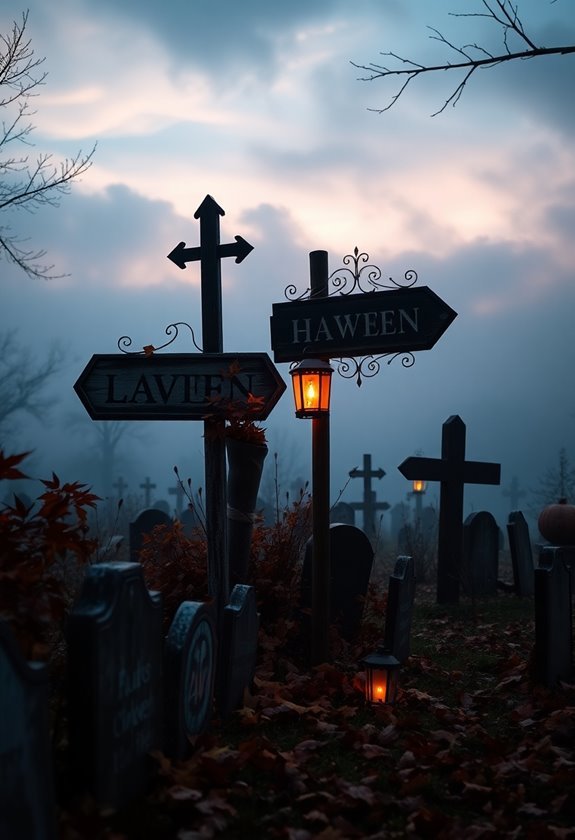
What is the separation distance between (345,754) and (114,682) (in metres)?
1.92

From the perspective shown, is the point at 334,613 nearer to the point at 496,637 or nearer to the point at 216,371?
the point at 496,637

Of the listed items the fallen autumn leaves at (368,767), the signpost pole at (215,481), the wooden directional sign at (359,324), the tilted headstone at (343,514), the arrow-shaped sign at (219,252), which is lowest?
the fallen autumn leaves at (368,767)

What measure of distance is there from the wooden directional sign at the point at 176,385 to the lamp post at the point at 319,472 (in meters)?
0.58

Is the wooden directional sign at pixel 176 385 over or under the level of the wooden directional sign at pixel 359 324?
under

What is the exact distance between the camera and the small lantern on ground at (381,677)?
18.6 feet

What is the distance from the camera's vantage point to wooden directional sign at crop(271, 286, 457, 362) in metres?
6.63

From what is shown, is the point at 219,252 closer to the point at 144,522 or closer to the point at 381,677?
the point at 381,677

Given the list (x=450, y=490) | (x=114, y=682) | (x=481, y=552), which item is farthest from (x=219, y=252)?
(x=481, y=552)

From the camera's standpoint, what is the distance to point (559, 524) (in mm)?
13289

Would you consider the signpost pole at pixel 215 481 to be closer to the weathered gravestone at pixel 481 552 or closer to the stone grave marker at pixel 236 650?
the stone grave marker at pixel 236 650

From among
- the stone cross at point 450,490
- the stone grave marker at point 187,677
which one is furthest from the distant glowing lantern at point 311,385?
the stone cross at point 450,490

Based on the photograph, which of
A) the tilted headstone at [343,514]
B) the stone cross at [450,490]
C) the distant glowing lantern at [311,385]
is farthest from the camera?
the tilted headstone at [343,514]

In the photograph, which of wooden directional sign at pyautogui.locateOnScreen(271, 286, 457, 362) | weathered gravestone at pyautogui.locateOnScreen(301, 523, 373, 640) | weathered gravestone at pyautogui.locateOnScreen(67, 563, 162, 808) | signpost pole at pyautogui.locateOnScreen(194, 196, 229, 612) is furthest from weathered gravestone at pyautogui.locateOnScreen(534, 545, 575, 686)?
Answer: weathered gravestone at pyautogui.locateOnScreen(67, 563, 162, 808)

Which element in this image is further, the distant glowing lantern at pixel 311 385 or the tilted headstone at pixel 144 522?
the tilted headstone at pixel 144 522
